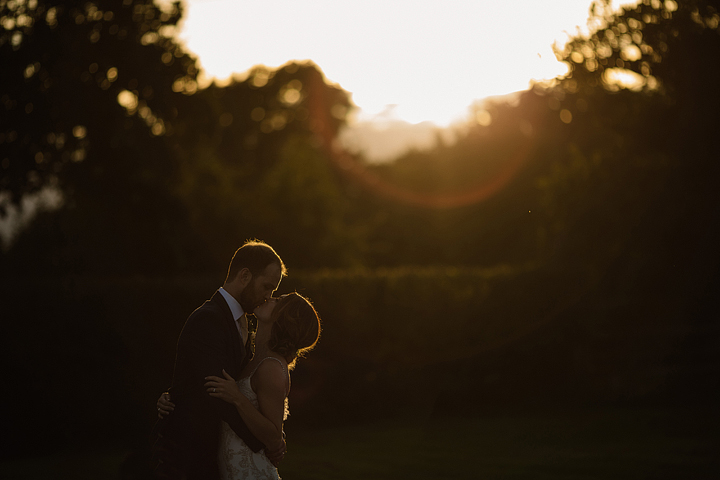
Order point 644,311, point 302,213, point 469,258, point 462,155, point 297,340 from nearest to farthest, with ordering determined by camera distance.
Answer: point 297,340 < point 644,311 < point 302,213 < point 469,258 < point 462,155

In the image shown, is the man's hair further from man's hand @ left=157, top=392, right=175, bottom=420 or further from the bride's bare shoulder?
man's hand @ left=157, top=392, right=175, bottom=420

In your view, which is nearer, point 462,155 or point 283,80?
point 283,80

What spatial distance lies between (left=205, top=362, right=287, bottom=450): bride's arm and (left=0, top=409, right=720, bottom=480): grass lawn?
20.9 ft

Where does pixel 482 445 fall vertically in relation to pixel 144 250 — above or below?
below

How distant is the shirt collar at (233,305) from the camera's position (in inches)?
173

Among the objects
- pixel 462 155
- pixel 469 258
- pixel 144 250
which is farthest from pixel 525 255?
pixel 144 250

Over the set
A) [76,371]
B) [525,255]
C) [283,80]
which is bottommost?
[76,371]

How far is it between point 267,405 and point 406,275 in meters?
12.3

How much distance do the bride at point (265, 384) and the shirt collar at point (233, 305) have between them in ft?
0.40

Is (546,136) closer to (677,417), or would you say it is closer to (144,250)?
(144,250)

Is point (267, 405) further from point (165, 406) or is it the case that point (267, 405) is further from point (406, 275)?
point (406, 275)

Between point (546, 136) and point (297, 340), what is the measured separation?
4243 cm

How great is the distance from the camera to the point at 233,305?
440cm

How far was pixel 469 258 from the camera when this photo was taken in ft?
174
